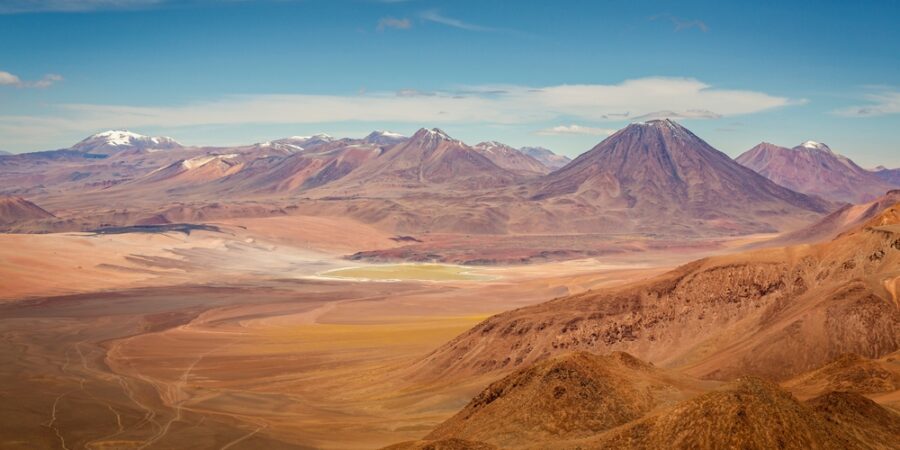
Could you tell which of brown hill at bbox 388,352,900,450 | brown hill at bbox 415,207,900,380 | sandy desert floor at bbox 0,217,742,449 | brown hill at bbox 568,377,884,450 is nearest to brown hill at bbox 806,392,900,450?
brown hill at bbox 388,352,900,450

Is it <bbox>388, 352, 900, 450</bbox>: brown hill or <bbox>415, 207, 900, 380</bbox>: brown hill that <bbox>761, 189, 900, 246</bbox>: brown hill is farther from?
<bbox>388, 352, 900, 450</bbox>: brown hill

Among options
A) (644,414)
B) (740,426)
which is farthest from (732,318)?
(740,426)

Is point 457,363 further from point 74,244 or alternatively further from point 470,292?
point 74,244

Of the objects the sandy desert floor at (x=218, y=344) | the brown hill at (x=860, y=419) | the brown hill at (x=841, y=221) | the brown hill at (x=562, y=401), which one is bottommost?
the sandy desert floor at (x=218, y=344)

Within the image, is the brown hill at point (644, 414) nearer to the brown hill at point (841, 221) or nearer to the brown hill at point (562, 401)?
the brown hill at point (562, 401)

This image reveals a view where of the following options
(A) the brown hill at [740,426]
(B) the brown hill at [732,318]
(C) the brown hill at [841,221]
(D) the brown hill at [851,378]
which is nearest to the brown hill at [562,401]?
(D) the brown hill at [851,378]

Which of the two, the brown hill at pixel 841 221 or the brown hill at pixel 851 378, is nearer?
the brown hill at pixel 851 378

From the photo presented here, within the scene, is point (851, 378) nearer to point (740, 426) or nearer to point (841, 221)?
point (740, 426)

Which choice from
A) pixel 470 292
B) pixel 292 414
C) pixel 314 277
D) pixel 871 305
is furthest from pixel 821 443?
pixel 314 277
